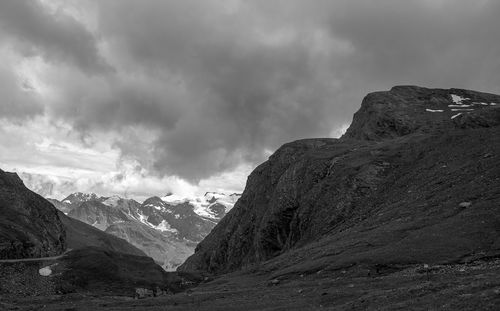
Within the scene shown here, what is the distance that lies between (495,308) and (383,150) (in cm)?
11664

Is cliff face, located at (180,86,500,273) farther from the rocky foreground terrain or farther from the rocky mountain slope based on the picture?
the rocky mountain slope

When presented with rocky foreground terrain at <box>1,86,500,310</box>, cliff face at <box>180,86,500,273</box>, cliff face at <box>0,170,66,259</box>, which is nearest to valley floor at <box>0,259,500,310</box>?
rocky foreground terrain at <box>1,86,500,310</box>

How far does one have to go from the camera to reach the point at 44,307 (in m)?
63.3

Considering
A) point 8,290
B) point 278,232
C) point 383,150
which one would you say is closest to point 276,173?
point 278,232

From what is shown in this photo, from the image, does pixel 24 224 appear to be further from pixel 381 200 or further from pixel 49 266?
pixel 381 200

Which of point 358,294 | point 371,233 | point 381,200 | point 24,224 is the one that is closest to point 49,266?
point 24,224

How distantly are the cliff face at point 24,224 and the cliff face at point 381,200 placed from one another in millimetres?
68010

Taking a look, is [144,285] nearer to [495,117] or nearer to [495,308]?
[495,308]

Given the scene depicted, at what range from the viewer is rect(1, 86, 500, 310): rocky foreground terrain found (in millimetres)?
42344

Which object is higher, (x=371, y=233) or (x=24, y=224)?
(x=24, y=224)

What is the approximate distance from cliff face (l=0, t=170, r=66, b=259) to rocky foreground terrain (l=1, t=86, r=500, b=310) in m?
45.8

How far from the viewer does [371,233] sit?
76875 mm

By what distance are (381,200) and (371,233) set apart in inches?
1211

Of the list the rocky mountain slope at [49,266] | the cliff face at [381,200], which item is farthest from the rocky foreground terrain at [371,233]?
the rocky mountain slope at [49,266]
